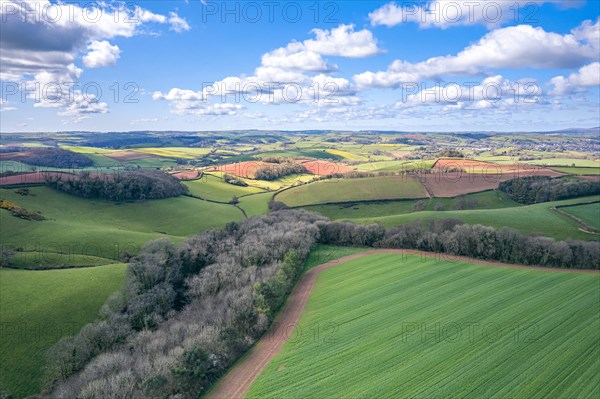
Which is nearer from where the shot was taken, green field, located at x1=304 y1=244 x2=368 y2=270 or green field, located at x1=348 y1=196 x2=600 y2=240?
green field, located at x1=304 y1=244 x2=368 y2=270

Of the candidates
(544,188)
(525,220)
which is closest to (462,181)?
(544,188)

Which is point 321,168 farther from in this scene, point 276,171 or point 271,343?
point 271,343

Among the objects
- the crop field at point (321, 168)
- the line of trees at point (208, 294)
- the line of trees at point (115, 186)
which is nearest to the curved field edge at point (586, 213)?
the line of trees at point (208, 294)

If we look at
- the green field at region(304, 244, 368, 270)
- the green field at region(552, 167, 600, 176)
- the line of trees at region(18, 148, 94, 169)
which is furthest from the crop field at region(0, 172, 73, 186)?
the green field at region(552, 167, 600, 176)

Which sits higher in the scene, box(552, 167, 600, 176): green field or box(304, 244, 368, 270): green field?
box(552, 167, 600, 176): green field

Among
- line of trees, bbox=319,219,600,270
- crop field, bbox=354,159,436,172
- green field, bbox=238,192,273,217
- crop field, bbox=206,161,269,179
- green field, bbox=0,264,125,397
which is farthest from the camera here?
crop field, bbox=206,161,269,179

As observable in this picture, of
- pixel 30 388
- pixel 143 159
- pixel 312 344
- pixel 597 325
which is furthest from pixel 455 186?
pixel 143 159

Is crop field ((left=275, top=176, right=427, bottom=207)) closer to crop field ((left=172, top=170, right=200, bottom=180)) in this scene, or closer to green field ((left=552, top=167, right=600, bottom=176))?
crop field ((left=172, top=170, right=200, bottom=180))
